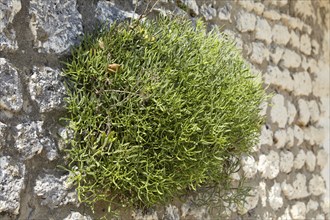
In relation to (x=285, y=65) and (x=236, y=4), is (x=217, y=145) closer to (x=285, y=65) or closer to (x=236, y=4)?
(x=236, y=4)

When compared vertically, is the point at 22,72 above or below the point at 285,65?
below

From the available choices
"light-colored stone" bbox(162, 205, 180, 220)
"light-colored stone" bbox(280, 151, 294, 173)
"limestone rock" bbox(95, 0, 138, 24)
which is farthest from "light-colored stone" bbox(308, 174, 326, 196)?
"limestone rock" bbox(95, 0, 138, 24)

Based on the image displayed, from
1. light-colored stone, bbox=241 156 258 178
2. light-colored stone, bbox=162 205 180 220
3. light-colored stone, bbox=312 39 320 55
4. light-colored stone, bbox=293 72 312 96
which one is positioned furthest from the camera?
light-colored stone, bbox=312 39 320 55

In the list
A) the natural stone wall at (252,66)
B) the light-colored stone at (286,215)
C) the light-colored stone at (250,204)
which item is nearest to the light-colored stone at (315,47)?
the natural stone wall at (252,66)

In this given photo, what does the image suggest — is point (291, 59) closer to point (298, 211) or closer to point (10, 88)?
point (298, 211)

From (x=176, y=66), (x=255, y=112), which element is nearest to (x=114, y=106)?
(x=176, y=66)

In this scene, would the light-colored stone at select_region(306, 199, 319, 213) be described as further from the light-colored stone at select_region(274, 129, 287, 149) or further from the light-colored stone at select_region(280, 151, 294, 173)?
the light-colored stone at select_region(274, 129, 287, 149)
